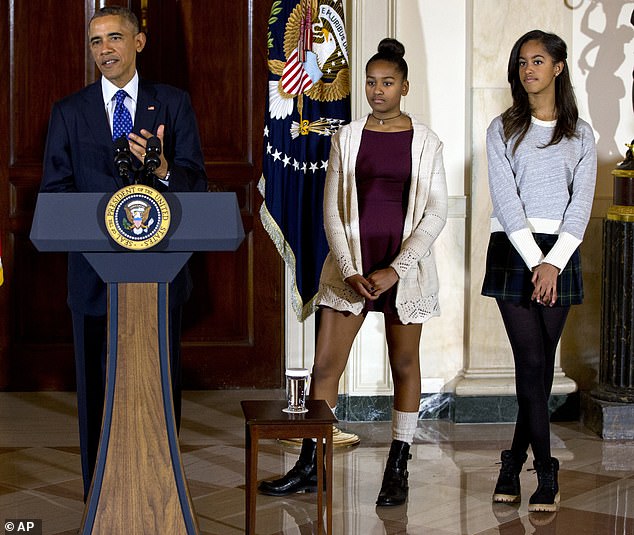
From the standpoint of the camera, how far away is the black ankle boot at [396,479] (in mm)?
4230

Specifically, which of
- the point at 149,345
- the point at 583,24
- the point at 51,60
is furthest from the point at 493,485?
the point at 51,60

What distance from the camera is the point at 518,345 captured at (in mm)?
4145

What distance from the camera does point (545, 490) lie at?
420cm

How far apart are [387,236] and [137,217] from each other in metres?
1.55

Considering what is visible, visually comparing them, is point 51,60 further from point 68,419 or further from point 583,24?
point 583,24

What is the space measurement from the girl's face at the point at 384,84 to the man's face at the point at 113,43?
3.38 ft

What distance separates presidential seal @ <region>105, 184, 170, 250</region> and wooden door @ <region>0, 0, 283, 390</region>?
3490 mm

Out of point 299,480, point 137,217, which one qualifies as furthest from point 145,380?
point 299,480

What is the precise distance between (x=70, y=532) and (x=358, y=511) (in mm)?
1076

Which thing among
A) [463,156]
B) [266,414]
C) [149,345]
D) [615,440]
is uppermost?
[463,156]

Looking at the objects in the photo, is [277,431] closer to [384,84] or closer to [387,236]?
[387,236]

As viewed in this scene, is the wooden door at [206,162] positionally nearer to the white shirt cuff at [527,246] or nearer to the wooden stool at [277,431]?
the white shirt cuff at [527,246]

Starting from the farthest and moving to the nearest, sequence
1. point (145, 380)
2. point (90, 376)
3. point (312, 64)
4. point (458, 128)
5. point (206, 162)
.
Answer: point (206, 162) < point (458, 128) < point (312, 64) < point (90, 376) < point (145, 380)

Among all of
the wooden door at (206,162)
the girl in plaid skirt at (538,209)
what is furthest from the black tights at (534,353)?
the wooden door at (206,162)
